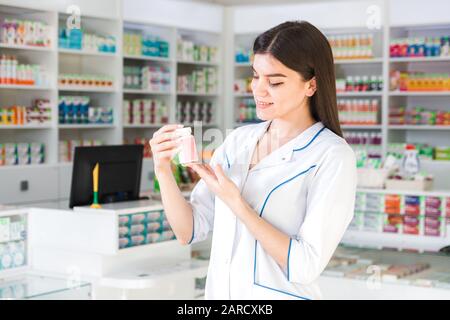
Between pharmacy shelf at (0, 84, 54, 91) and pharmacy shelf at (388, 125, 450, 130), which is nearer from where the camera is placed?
pharmacy shelf at (0, 84, 54, 91)

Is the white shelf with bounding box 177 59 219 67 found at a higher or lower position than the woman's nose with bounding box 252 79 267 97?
higher

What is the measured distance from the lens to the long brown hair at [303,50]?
1.53 metres

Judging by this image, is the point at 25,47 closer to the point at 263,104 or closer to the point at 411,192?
the point at 411,192

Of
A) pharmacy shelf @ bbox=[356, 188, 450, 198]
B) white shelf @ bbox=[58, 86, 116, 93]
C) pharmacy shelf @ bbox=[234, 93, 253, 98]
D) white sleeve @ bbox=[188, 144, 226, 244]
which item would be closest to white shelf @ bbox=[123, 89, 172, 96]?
white shelf @ bbox=[58, 86, 116, 93]

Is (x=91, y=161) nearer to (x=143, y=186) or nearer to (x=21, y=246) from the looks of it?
(x=21, y=246)

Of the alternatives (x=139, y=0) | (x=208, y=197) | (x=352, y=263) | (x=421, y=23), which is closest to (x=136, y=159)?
(x=352, y=263)

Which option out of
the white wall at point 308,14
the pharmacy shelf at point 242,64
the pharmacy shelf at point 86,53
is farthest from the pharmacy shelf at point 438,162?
the pharmacy shelf at point 86,53

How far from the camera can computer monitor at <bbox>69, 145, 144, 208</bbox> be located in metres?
4.07

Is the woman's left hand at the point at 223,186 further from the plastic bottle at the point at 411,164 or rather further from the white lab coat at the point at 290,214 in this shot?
the plastic bottle at the point at 411,164

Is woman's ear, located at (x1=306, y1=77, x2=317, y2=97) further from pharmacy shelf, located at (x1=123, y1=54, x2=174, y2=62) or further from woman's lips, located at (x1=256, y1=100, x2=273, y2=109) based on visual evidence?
pharmacy shelf, located at (x1=123, y1=54, x2=174, y2=62)

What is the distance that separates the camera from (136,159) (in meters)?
4.36

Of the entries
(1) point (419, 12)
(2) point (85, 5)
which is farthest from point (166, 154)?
(1) point (419, 12)
